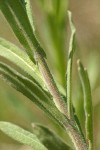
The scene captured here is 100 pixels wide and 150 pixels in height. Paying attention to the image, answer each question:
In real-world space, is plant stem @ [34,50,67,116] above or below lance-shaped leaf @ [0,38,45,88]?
below

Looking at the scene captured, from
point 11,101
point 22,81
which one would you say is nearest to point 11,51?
point 22,81

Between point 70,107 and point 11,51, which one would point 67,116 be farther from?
point 11,51

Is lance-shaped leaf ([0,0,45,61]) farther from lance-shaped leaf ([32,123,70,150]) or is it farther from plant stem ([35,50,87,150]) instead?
lance-shaped leaf ([32,123,70,150])

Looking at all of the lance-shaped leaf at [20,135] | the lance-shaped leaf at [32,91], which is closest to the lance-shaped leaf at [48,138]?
the lance-shaped leaf at [20,135]

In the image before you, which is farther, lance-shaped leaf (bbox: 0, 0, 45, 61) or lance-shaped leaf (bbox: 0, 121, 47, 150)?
lance-shaped leaf (bbox: 0, 121, 47, 150)

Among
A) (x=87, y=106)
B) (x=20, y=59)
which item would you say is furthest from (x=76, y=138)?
(x=20, y=59)

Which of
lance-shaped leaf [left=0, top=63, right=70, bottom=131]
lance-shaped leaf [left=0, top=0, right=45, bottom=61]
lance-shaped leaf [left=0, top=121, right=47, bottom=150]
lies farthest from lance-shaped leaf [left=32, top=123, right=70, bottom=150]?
lance-shaped leaf [left=0, top=0, right=45, bottom=61]
